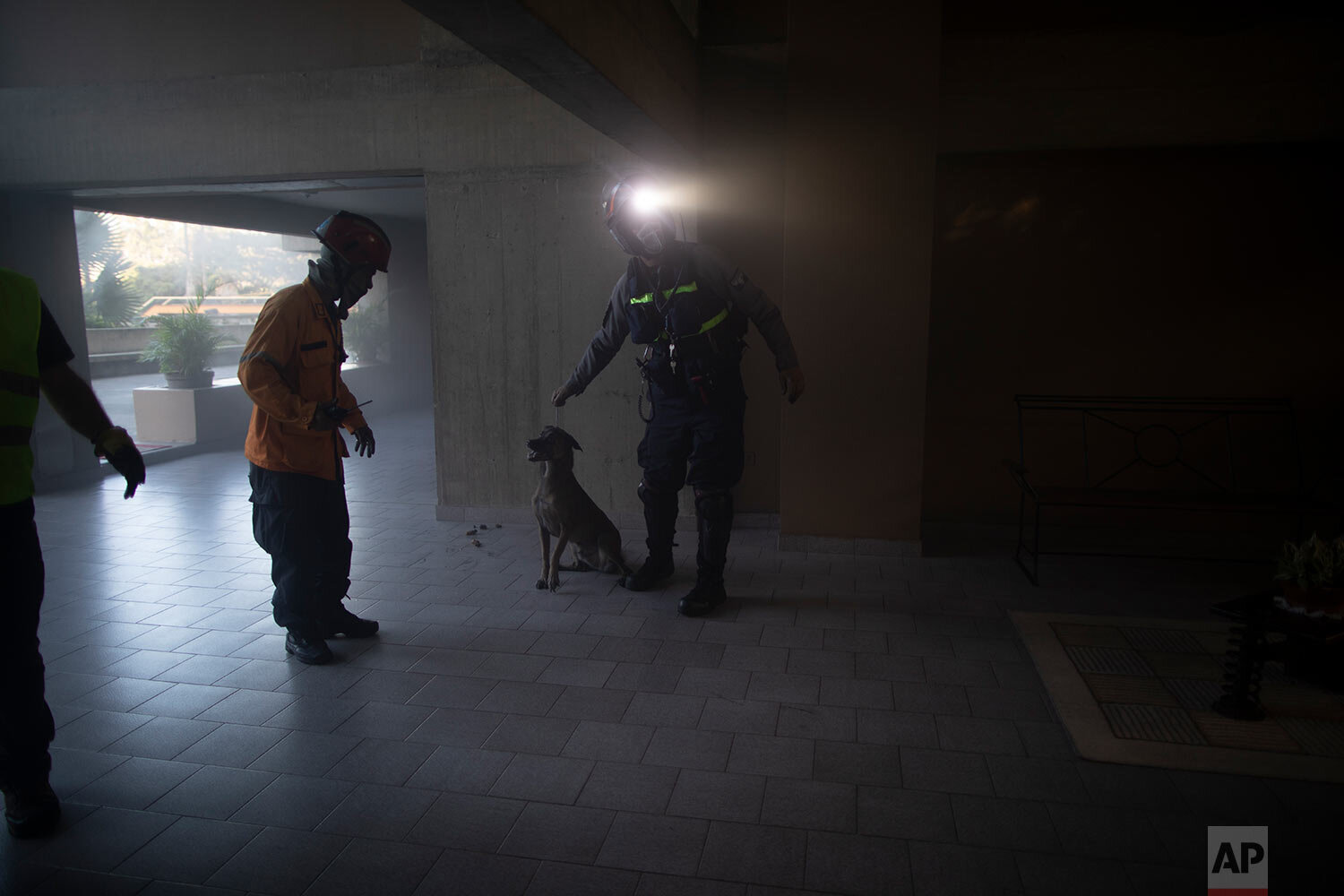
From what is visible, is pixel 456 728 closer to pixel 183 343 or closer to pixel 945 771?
pixel 945 771

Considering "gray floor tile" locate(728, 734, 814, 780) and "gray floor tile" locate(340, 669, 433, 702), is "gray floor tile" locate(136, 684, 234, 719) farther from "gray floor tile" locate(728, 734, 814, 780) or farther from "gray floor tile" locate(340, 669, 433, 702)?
"gray floor tile" locate(728, 734, 814, 780)

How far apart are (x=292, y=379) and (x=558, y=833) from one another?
7.34 ft

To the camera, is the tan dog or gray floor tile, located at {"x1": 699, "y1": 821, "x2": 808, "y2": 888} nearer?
gray floor tile, located at {"x1": 699, "y1": 821, "x2": 808, "y2": 888}

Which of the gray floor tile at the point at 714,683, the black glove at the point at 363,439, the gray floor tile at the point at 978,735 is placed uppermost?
the black glove at the point at 363,439

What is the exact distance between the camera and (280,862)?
2477 mm

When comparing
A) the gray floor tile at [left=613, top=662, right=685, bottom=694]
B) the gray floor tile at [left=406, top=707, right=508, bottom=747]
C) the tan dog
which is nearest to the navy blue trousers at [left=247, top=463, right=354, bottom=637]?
the gray floor tile at [left=406, top=707, right=508, bottom=747]

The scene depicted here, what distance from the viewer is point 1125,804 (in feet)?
8.96

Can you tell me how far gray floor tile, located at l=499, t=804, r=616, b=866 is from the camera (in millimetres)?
2506

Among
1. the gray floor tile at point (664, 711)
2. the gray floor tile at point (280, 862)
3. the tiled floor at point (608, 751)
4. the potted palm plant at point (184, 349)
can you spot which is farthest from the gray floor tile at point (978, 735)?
the potted palm plant at point (184, 349)

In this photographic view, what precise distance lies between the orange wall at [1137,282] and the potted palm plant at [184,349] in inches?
325

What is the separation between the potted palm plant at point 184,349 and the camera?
9.85 meters

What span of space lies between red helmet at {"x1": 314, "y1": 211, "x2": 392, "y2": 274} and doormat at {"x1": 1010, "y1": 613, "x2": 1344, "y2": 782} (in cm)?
340

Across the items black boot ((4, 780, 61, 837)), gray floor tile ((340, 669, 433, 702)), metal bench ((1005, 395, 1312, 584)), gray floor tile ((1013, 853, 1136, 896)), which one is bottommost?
gray floor tile ((1013, 853, 1136, 896))

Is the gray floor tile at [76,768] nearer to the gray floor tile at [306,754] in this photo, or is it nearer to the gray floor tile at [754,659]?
the gray floor tile at [306,754]
